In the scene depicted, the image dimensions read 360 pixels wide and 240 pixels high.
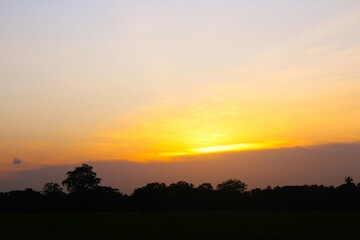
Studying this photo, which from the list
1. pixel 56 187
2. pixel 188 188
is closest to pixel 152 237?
pixel 188 188

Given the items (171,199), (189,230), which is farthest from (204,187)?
(189,230)

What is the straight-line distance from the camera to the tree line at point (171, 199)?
130 meters

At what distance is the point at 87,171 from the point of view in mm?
137250

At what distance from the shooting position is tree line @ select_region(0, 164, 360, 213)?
5123 inches

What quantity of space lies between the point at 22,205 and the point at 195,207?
48.0m

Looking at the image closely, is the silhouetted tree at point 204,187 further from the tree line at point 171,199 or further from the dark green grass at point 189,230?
the dark green grass at point 189,230

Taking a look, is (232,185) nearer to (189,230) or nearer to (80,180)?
(80,180)

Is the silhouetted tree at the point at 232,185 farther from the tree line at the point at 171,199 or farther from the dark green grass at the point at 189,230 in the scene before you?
the dark green grass at the point at 189,230

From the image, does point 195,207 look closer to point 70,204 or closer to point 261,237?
point 70,204

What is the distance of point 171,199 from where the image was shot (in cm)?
14225

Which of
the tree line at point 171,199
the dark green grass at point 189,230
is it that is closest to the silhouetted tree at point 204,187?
the tree line at point 171,199

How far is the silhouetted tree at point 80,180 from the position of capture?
444ft

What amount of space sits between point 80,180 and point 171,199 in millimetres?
27035

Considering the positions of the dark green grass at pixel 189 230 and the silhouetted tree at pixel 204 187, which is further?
Result: the silhouetted tree at pixel 204 187
